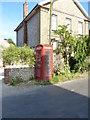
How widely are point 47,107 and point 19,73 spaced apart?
4.36 metres

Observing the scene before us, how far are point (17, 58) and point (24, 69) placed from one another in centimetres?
117

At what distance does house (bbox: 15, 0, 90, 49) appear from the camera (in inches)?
573

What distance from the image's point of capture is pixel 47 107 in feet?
15.1

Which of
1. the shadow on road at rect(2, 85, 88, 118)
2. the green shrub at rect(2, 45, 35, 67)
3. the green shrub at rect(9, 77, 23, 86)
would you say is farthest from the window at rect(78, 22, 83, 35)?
the shadow on road at rect(2, 85, 88, 118)

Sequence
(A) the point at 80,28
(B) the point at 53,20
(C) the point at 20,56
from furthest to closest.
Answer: (A) the point at 80,28, (B) the point at 53,20, (C) the point at 20,56

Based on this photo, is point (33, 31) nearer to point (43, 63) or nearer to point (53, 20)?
point (53, 20)

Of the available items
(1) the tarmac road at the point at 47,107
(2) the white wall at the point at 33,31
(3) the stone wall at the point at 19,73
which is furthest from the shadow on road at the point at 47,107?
(2) the white wall at the point at 33,31

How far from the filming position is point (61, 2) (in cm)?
1628

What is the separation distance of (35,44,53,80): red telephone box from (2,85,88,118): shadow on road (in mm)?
2699

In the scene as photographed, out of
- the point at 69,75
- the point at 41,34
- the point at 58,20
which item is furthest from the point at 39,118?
the point at 58,20

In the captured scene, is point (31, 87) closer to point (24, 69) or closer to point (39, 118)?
point (24, 69)

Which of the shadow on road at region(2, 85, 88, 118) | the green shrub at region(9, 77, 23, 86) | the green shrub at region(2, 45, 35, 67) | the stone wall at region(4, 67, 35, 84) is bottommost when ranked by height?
the shadow on road at region(2, 85, 88, 118)

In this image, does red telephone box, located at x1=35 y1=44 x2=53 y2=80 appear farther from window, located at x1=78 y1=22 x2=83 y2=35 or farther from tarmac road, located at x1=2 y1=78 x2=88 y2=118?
window, located at x1=78 y1=22 x2=83 y2=35

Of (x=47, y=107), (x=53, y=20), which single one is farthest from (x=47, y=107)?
(x=53, y=20)
